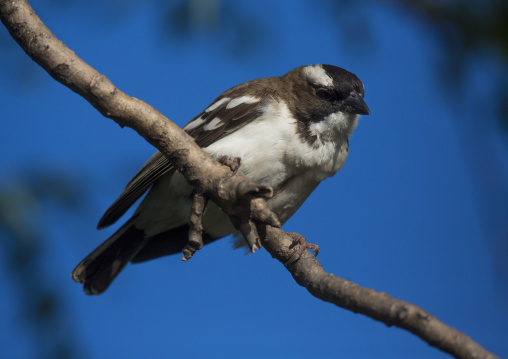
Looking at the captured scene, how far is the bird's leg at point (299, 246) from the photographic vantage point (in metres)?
3.03

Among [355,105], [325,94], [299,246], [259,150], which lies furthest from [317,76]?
[299,246]

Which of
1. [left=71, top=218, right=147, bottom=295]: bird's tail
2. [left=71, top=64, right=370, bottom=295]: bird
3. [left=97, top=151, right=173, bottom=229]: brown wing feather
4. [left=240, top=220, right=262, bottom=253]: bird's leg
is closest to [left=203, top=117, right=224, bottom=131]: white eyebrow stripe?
[left=71, top=64, right=370, bottom=295]: bird

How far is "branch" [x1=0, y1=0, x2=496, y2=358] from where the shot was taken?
2.66 m

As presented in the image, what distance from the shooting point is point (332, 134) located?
159 inches

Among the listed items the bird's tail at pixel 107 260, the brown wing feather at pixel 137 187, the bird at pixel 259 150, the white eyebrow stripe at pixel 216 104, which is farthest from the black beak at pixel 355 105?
the bird's tail at pixel 107 260

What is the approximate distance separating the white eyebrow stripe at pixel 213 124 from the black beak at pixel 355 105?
2.86ft

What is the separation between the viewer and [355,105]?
4066 millimetres

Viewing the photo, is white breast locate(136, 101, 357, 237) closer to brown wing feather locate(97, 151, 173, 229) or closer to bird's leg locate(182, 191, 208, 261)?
brown wing feather locate(97, 151, 173, 229)

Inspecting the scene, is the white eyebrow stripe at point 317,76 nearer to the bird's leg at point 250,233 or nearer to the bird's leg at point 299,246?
the bird's leg at point 299,246

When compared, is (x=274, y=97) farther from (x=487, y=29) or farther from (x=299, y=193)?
(x=487, y=29)

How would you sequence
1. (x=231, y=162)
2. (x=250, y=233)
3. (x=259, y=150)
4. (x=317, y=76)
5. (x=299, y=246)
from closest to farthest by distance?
(x=250, y=233)
(x=299, y=246)
(x=231, y=162)
(x=259, y=150)
(x=317, y=76)

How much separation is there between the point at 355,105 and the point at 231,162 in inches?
41.4

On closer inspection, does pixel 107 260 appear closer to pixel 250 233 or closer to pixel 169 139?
pixel 169 139

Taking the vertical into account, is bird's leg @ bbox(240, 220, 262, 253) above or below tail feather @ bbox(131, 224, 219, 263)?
below
